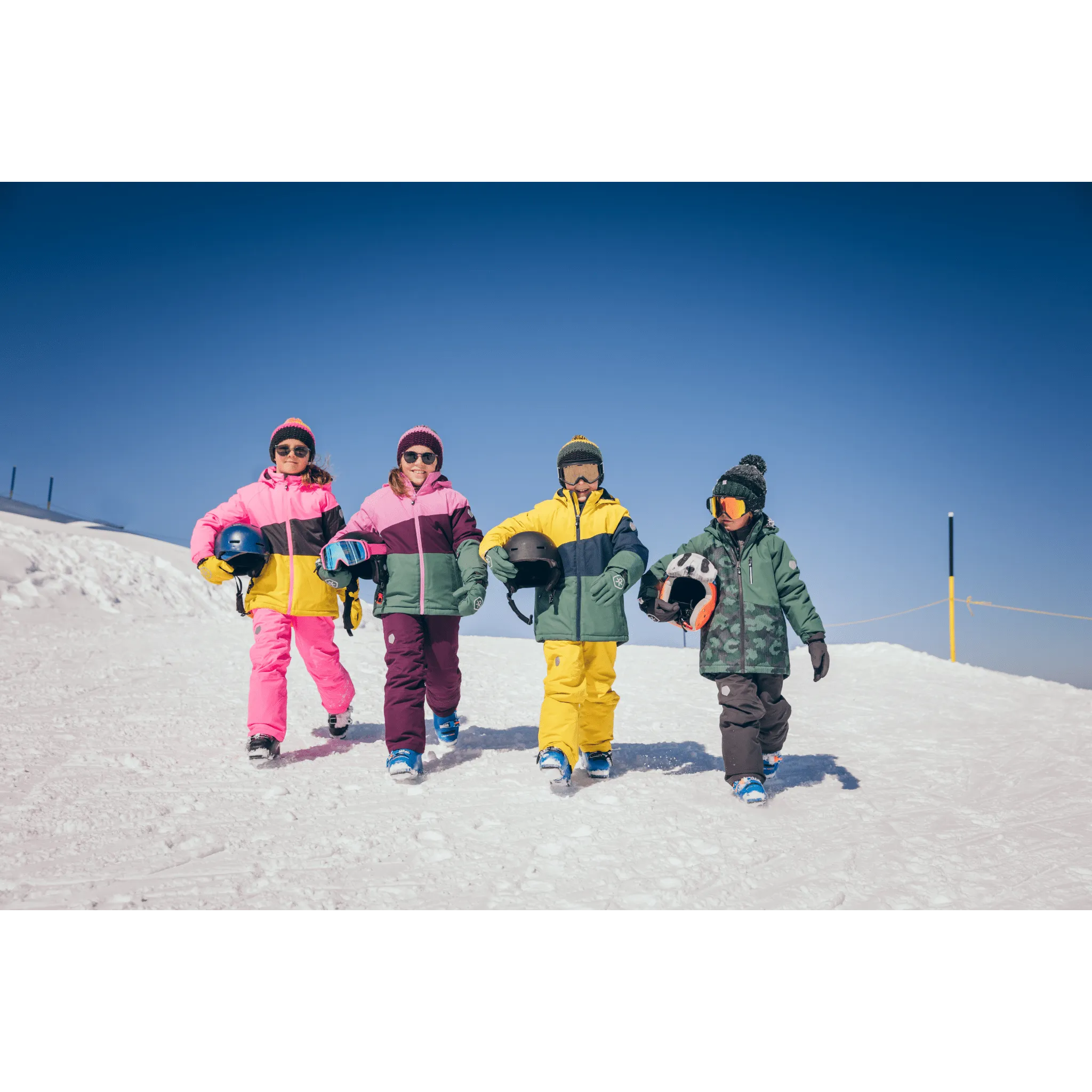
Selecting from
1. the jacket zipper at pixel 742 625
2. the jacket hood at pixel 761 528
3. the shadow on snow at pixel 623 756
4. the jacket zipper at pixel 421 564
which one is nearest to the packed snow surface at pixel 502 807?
the shadow on snow at pixel 623 756

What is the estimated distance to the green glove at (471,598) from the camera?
5.25 meters

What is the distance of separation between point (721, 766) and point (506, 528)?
252 centimetres

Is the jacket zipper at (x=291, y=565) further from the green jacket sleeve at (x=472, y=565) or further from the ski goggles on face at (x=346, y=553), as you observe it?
the green jacket sleeve at (x=472, y=565)

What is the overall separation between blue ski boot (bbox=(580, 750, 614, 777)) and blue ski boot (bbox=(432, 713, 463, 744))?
1.25 m

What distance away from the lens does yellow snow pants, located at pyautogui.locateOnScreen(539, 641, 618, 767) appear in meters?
4.83

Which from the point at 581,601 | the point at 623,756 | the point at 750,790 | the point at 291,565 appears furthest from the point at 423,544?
the point at 750,790

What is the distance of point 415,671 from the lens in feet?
17.1

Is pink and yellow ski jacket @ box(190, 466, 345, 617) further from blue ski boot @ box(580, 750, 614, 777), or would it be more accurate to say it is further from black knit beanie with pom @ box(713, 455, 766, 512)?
black knit beanie with pom @ box(713, 455, 766, 512)

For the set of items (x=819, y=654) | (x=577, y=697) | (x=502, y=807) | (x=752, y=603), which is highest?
(x=752, y=603)

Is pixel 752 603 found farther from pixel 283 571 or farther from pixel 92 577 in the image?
pixel 92 577

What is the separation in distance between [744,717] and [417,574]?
7.92ft

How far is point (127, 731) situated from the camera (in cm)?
607

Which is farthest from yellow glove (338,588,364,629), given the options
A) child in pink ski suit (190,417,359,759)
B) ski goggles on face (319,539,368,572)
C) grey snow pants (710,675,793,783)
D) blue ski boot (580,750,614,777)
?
grey snow pants (710,675,793,783)

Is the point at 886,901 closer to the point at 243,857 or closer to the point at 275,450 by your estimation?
the point at 243,857
